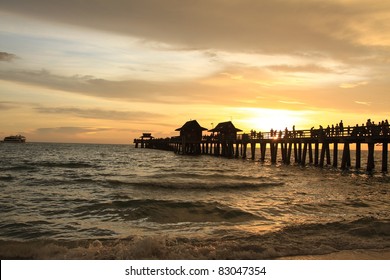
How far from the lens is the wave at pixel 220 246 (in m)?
7.47

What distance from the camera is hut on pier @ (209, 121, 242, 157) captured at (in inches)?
2070

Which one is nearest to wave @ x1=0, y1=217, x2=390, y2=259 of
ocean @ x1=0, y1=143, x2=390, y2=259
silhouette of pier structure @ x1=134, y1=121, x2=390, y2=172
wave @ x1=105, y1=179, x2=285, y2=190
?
ocean @ x1=0, y1=143, x2=390, y2=259

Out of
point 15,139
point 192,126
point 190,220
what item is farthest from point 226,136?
point 15,139

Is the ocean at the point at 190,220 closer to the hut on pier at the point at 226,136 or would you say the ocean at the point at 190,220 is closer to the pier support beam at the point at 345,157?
the pier support beam at the point at 345,157

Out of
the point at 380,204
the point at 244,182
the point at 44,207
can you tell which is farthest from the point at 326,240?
the point at 244,182

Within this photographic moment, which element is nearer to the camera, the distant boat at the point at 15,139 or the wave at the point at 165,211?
the wave at the point at 165,211

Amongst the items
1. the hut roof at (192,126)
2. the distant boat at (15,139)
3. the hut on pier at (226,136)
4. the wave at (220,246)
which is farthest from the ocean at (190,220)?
the distant boat at (15,139)

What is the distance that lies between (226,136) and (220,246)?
47698 mm

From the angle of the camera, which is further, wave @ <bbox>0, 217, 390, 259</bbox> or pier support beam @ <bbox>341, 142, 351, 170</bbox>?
pier support beam @ <bbox>341, 142, 351, 170</bbox>

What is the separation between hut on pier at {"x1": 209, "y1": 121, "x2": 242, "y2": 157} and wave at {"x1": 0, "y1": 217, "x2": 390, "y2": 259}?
42125mm

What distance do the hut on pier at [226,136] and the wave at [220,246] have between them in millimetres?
42125

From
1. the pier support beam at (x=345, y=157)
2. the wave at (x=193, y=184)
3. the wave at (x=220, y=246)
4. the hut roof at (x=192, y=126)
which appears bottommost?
the wave at (x=193, y=184)

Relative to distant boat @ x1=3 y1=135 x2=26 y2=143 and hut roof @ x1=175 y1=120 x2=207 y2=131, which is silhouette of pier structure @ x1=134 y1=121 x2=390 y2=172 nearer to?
hut roof @ x1=175 y1=120 x2=207 y2=131
